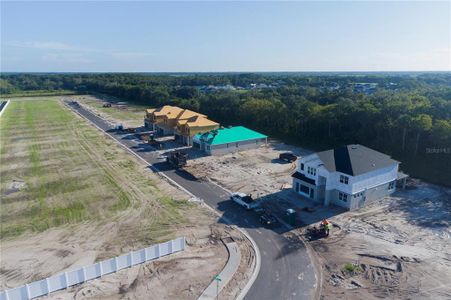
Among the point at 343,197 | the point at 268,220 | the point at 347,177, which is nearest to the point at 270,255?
the point at 268,220

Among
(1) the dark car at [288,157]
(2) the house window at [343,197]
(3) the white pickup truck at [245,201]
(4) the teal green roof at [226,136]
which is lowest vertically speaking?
(3) the white pickup truck at [245,201]

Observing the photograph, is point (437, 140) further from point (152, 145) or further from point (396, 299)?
point (152, 145)

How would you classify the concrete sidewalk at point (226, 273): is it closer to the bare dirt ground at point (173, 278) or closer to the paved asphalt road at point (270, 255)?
the bare dirt ground at point (173, 278)

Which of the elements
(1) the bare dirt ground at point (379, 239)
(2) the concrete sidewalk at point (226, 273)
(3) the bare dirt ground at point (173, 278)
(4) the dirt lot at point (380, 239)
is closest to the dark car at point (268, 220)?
(1) the bare dirt ground at point (379, 239)

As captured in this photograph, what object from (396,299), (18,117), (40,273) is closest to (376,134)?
(396,299)

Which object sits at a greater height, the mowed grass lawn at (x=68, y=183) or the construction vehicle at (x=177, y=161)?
the construction vehicle at (x=177, y=161)

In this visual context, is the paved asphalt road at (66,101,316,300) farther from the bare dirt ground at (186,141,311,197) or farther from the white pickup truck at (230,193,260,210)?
the bare dirt ground at (186,141,311,197)

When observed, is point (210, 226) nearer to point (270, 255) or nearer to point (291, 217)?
point (270, 255)

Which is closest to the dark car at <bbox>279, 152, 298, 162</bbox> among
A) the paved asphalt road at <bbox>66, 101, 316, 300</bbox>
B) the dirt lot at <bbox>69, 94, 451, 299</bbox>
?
the dirt lot at <bbox>69, 94, 451, 299</bbox>

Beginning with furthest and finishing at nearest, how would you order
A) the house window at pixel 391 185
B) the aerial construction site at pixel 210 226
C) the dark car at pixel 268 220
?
the house window at pixel 391 185 < the dark car at pixel 268 220 < the aerial construction site at pixel 210 226
